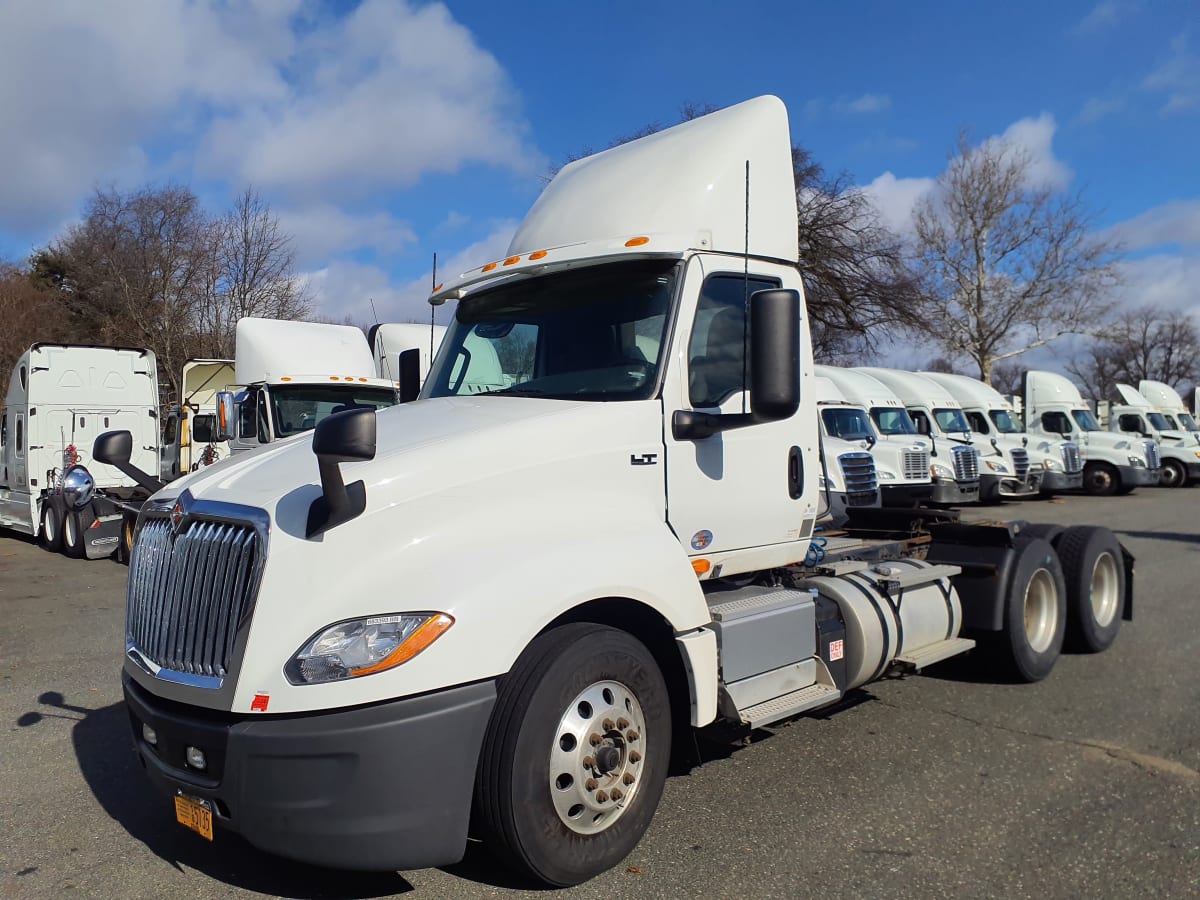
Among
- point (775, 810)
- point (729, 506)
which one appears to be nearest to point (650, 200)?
point (729, 506)

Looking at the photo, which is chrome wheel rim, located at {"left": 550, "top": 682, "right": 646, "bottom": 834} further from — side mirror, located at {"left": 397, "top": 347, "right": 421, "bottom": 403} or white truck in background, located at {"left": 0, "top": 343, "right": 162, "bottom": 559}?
white truck in background, located at {"left": 0, "top": 343, "right": 162, "bottom": 559}

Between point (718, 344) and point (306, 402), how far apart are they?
9.22 meters

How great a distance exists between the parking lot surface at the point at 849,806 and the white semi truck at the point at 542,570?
0.33m

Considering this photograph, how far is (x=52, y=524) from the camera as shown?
14.6 m

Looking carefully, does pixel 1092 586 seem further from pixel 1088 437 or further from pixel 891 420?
pixel 1088 437

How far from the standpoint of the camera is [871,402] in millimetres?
19969

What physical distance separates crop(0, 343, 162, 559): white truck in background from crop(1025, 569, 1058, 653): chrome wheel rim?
40.9 ft

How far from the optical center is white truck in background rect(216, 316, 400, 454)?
12.2 metres

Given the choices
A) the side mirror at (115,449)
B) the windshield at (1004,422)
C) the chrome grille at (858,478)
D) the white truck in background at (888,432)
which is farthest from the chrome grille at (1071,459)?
the side mirror at (115,449)

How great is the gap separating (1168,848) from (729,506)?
2366 mm

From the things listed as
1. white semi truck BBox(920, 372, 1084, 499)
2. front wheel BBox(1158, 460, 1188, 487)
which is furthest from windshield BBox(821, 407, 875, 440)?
front wheel BBox(1158, 460, 1188, 487)

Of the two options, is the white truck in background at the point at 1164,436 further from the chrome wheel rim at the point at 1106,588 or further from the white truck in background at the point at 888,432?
the chrome wheel rim at the point at 1106,588

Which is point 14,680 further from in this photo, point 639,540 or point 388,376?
point 388,376

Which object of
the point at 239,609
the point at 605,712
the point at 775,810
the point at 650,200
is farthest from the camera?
the point at 650,200
